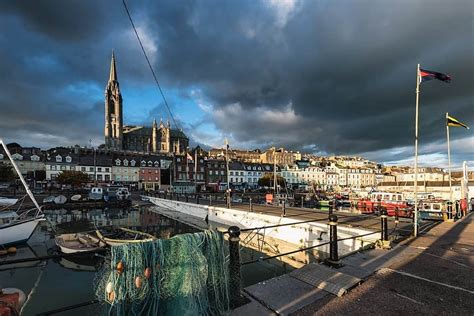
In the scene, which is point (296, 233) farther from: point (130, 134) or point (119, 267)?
point (130, 134)

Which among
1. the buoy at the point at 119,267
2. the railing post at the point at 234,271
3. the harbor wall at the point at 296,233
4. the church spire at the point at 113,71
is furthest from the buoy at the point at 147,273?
the church spire at the point at 113,71

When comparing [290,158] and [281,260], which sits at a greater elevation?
[290,158]

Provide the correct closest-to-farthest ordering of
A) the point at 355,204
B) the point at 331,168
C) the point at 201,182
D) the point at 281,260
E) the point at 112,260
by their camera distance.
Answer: the point at 112,260
the point at 281,260
the point at 355,204
the point at 201,182
the point at 331,168

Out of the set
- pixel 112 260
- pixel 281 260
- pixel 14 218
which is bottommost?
pixel 281 260

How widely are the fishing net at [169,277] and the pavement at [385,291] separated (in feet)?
1.94

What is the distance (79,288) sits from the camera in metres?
10.3

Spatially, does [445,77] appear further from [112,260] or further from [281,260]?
[112,260]

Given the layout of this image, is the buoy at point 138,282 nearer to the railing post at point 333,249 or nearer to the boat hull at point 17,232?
the railing post at point 333,249

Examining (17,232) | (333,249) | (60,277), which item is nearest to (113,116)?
(17,232)

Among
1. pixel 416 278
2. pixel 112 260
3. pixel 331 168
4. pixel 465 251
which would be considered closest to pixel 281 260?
pixel 465 251

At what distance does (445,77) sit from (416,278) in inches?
378

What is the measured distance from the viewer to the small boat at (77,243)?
13242 millimetres

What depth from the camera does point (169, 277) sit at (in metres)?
3.45

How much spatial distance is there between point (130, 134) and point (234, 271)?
477 ft
